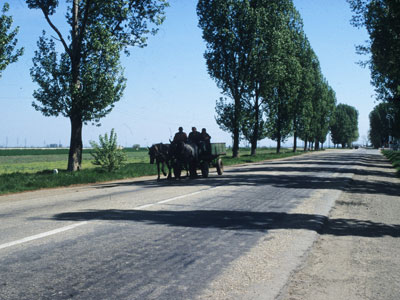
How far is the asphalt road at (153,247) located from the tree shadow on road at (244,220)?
0.07 feet

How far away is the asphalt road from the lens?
4.03 metres

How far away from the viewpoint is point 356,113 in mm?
156625

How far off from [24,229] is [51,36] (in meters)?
18.9

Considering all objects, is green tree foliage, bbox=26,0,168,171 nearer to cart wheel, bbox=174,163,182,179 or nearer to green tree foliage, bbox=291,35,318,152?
cart wheel, bbox=174,163,182,179

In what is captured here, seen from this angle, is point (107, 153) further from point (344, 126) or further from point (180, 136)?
point (344, 126)

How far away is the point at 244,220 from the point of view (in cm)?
795

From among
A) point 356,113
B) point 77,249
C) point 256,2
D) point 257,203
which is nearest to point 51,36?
point 257,203

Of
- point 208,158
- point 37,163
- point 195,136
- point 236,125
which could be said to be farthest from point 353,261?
point 37,163

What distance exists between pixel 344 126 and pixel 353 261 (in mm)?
142321

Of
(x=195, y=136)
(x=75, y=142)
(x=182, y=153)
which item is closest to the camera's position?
(x=182, y=153)

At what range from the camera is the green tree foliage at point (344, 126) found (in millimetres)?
137875

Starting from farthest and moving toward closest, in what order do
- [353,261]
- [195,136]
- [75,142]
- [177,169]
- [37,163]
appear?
[37,163] < [75,142] < [195,136] < [177,169] < [353,261]

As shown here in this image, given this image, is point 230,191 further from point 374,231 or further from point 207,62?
point 207,62

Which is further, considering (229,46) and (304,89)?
(304,89)
